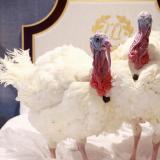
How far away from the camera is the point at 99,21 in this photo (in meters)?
2.00

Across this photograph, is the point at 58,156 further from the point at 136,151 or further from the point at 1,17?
Result: the point at 1,17

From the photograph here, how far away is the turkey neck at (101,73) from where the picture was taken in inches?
46.6

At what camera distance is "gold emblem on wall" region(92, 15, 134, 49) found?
1995mm

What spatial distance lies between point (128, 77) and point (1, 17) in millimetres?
1060

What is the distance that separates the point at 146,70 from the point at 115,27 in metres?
0.83

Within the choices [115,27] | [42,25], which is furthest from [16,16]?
[115,27]

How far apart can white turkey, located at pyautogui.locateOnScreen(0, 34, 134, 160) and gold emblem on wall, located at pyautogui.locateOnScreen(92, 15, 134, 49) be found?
0.72m

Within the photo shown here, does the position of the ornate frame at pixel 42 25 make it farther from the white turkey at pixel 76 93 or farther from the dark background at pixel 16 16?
the white turkey at pixel 76 93

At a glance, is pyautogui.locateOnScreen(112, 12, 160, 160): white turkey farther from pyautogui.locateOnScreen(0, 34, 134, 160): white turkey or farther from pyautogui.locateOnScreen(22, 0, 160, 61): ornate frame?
pyautogui.locateOnScreen(22, 0, 160, 61): ornate frame

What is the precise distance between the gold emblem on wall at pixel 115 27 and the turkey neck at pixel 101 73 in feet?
2.67

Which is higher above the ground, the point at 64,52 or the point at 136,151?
the point at 64,52

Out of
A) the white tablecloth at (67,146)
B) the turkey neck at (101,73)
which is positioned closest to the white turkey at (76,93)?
the turkey neck at (101,73)

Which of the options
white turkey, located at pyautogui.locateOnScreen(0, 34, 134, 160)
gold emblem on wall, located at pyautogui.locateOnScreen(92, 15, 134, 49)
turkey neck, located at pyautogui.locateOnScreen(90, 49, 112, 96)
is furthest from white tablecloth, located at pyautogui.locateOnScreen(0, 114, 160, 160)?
gold emblem on wall, located at pyautogui.locateOnScreen(92, 15, 134, 49)

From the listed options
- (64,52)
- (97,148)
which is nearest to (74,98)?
(64,52)
